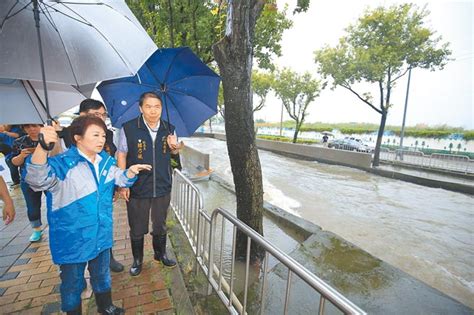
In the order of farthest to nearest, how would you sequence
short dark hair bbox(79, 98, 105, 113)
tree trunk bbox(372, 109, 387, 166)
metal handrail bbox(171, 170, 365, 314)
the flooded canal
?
tree trunk bbox(372, 109, 387, 166), the flooded canal, short dark hair bbox(79, 98, 105, 113), metal handrail bbox(171, 170, 365, 314)

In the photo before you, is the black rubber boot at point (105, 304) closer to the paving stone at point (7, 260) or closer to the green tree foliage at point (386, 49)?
the paving stone at point (7, 260)

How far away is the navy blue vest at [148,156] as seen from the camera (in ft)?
7.73

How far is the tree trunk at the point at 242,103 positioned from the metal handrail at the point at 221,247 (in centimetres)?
50

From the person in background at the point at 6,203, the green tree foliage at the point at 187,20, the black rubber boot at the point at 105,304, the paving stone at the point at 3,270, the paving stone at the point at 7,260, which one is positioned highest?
the green tree foliage at the point at 187,20

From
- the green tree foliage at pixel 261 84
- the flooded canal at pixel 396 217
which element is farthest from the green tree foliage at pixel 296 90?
the flooded canal at pixel 396 217

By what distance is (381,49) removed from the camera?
1209 cm

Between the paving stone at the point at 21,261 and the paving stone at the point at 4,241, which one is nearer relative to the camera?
the paving stone at the point at 21,261

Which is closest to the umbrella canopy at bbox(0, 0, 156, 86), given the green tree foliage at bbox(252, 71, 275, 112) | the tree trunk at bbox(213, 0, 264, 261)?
the tree trunk at bbox(213, 0, 264, 261)

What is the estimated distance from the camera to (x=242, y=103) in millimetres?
2807

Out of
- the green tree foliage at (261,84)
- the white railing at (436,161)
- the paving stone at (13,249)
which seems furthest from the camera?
the green tree foliage at (261,84)

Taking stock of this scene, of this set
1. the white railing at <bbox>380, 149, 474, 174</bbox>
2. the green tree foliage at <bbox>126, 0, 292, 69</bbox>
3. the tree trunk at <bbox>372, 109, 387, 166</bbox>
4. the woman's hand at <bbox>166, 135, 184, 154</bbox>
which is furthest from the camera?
the tree trunk at <bbox>372, 109, 387, 166</bbox>

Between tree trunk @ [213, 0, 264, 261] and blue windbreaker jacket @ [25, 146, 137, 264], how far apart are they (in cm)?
152

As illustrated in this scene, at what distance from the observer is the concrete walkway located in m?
2.24

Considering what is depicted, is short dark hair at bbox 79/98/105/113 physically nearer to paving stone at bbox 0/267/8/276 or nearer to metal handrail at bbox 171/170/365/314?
metal handrail at bbox 171/170/365/314
